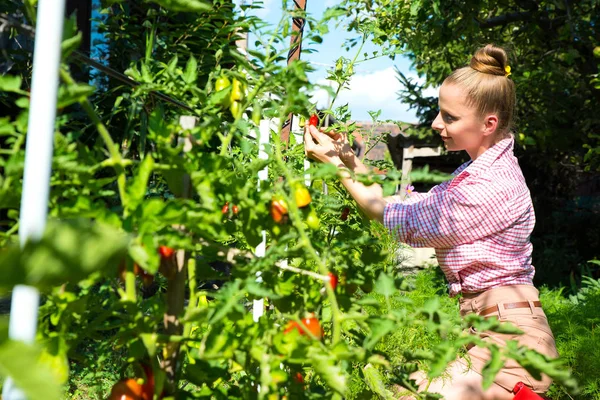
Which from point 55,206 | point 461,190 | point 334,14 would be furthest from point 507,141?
point 55,206

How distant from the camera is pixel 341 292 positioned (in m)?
1.16

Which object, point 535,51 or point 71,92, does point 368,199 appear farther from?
point 535,51

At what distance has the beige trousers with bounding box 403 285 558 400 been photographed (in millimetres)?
1992

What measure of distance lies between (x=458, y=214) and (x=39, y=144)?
1.46 metres

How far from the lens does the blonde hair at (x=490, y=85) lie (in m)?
2.22

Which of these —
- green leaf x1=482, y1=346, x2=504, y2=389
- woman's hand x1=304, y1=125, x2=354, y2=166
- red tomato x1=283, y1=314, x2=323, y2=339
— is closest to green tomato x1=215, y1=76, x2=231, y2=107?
red tomato x1=283, y1=314, x2=323, y2=339

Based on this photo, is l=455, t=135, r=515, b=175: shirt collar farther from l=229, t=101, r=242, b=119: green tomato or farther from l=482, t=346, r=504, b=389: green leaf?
l=482, t=346, r=504, b=389: green leaf

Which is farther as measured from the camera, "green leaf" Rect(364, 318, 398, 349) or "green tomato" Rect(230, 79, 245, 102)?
"green tomato" Rect(230, 79, 245, 102)

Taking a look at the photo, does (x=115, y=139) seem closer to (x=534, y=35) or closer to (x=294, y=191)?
(x=294, y=191)

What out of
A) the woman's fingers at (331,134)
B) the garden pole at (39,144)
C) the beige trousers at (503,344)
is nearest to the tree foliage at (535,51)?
the woman's fingers at (331,134)

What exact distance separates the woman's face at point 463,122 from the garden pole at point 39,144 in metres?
1.66

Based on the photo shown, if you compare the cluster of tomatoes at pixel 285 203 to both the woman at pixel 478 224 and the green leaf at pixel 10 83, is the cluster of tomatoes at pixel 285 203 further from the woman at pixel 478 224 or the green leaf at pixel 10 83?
the woman at pixel 478 224

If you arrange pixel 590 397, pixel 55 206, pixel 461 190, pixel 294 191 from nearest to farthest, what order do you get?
pixel 55 206
pixel 294 191
pixel 461 190
pixel 590 397

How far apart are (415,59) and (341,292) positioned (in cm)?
954
